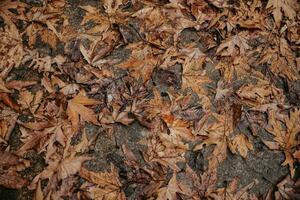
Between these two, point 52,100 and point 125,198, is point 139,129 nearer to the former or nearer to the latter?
point 125,198

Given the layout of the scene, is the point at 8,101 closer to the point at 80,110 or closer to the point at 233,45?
the point at 80,110

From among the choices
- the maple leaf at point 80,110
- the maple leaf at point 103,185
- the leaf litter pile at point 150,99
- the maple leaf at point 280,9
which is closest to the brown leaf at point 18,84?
the leaf litter pile at point 150,99

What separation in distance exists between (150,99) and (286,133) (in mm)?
1034

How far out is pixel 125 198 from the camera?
2012 mm

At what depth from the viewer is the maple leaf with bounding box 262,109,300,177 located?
222cm

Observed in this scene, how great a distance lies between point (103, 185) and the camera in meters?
2.02

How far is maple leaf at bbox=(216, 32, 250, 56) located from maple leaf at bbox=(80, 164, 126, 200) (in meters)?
1.33

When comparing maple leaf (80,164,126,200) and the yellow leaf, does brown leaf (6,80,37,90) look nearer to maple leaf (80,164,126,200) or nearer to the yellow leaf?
maple leaf (80,164,126,200)

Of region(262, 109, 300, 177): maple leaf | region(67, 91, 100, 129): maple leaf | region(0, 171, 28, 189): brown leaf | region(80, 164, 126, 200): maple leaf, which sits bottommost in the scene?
region(80, 164, 126, 200): maple leaf

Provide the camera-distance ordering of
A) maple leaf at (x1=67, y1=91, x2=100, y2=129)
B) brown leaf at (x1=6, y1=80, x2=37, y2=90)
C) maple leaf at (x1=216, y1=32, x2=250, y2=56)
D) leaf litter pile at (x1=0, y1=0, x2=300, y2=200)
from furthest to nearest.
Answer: maple leaf at (x1=216, y1=32, x2=250, y2=56) → brown leaf at (x1=6, y1=80, x2=37, y2=90) → maple leaf at (x1=67, y1=91, x2=100, y2=129) → leaf litter pile at (x1=0, y1=0, x2=300, y2=200)

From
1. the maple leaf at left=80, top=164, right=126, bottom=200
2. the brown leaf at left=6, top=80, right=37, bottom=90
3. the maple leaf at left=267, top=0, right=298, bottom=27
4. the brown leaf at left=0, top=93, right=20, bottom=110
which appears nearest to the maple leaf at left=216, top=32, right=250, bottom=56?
the maple leaf at left=267, top=0, right=298, bottom=27

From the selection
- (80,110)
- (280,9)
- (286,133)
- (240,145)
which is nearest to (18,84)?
(80,110)

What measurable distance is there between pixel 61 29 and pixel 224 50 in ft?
4.56

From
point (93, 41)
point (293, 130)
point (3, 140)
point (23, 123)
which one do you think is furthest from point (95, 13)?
point (293, 130)
